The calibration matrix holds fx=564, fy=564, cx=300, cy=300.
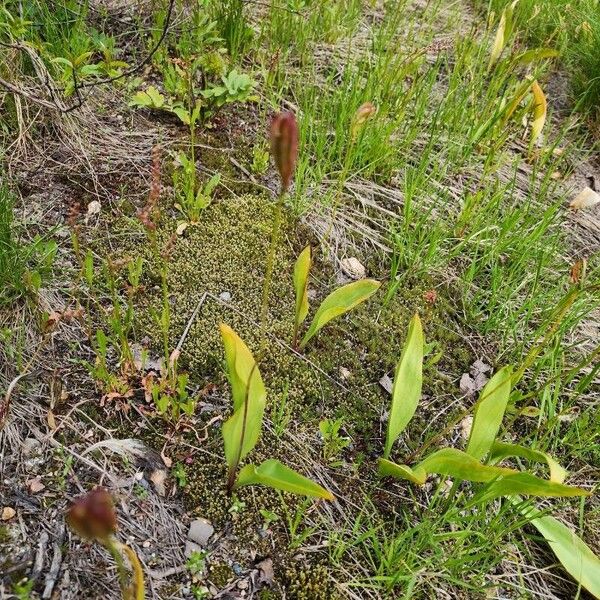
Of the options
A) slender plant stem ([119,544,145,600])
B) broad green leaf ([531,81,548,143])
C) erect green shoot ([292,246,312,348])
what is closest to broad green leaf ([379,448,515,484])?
erect green shoot ([292,246,312,348])

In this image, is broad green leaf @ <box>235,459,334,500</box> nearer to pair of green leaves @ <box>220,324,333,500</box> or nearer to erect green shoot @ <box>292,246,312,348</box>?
pair of green leaves @ <box>220,324,333,500</box>

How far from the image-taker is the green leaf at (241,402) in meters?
1.28

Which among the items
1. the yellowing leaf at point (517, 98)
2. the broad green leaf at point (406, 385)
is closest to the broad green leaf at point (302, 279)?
the broad green leaf at point (406, 385)

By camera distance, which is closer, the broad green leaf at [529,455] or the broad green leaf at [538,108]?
the broad green leaf at [529,455]

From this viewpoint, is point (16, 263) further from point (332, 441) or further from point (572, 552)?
point (572, 552)

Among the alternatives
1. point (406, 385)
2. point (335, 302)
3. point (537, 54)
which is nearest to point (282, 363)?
point (335, 302)

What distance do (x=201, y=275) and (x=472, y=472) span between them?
1026 mm

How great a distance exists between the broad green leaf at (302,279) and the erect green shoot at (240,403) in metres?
0.36

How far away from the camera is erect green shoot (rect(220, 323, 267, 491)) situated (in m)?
1.28

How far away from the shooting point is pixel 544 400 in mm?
1643

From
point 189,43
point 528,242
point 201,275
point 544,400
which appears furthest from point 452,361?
point 189,43

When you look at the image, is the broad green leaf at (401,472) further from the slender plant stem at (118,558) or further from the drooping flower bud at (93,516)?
the drooping flower bud at (93,516)

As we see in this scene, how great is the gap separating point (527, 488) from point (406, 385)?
Result: 1.30 ft

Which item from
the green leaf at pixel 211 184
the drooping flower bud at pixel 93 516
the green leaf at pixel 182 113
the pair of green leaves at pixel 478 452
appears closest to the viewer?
the drooping flower bud at pixel 93 516
